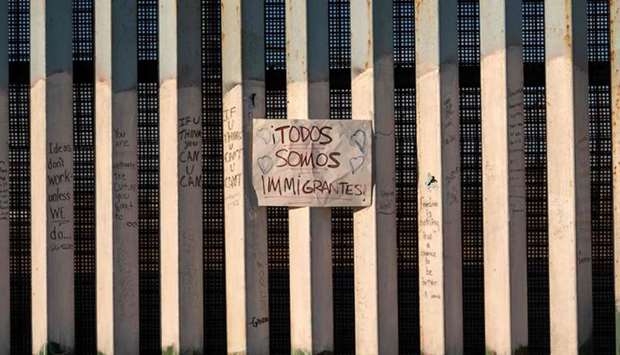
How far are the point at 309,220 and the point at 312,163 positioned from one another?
40 centimetres

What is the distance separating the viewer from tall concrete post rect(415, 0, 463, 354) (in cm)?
493

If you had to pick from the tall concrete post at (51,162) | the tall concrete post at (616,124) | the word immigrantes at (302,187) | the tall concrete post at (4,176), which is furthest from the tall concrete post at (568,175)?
the tall concrete post at (4,176)

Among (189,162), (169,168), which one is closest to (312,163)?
(189,162)

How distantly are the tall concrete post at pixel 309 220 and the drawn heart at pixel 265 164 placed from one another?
0.33 meters

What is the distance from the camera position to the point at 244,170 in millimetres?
4992

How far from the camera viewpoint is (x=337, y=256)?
548 cm

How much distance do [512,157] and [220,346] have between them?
8.31 feet

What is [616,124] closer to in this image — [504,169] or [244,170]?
[504,169]

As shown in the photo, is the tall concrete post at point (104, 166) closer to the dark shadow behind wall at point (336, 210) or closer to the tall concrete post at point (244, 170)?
the dark shadow behind wall at point (336, 210)

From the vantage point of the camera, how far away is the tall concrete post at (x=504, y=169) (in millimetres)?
4930

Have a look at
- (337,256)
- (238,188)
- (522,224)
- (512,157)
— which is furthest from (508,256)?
(238,188)

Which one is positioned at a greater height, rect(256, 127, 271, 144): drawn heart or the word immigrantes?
rect(256, 127, 271, 144): drawn heart

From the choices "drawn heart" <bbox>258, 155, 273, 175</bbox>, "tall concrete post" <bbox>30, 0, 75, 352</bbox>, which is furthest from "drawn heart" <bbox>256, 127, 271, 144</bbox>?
"tall concrete post" <bbox>30, 0, 75, 352</bbox>

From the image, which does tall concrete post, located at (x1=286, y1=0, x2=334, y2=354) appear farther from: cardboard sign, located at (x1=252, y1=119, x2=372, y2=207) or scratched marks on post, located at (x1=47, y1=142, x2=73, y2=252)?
scratched marks on post, located at (x1=47, y1=142, x2=73, y2=252)
